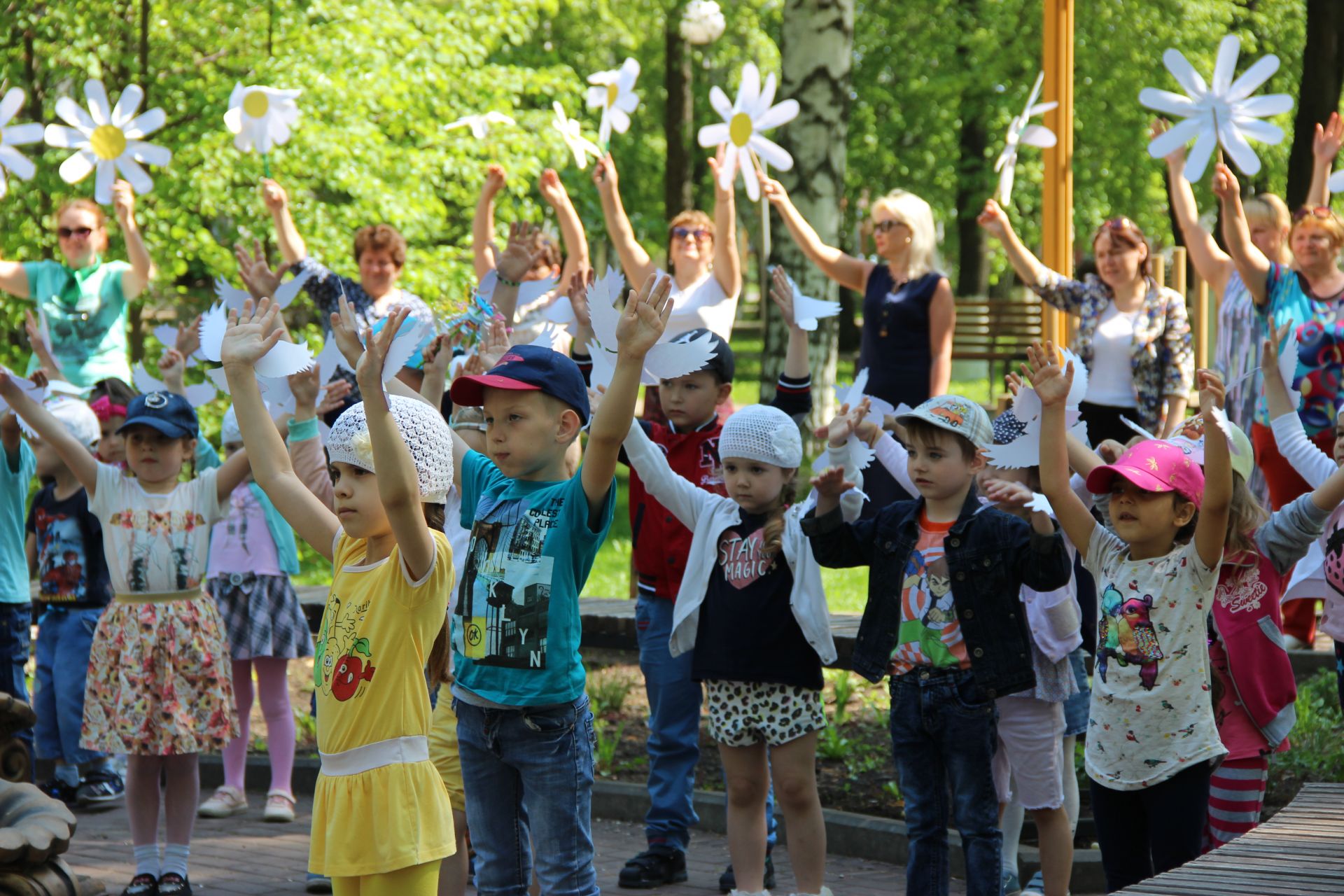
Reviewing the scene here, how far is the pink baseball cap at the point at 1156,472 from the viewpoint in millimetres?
4438

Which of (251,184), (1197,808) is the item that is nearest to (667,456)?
(1197,808)

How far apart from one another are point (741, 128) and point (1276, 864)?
16.5 feet

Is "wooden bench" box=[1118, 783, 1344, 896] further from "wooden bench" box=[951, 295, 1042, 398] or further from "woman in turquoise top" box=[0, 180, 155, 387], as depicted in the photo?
"wooden bench" box=[951, 295, 1042, 398]

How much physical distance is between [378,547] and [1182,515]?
89.3 inches

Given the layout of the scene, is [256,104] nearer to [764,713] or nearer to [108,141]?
[108,141]

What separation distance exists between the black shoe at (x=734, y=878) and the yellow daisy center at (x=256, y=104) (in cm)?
527

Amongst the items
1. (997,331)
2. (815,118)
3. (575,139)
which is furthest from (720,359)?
Result: (997,331)

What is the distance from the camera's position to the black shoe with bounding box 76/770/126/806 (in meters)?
6.98

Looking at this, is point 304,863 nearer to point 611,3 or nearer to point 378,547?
point 378,547

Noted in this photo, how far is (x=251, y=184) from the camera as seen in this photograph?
38.7 ft

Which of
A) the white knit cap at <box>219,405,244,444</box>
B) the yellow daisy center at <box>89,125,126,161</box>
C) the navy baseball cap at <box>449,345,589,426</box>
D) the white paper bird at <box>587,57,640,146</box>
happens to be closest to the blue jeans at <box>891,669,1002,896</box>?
the navy baseball cap at <box>449,345,589,426</box>

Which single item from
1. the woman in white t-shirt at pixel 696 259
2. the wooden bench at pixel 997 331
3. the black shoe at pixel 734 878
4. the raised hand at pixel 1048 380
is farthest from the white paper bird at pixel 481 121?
the wooden bench at pixel 997 331

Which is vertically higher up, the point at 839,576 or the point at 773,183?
the point at 773,183

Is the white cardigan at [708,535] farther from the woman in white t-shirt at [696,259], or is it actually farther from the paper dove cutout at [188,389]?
the woman in white t-shirt at [696,259]
